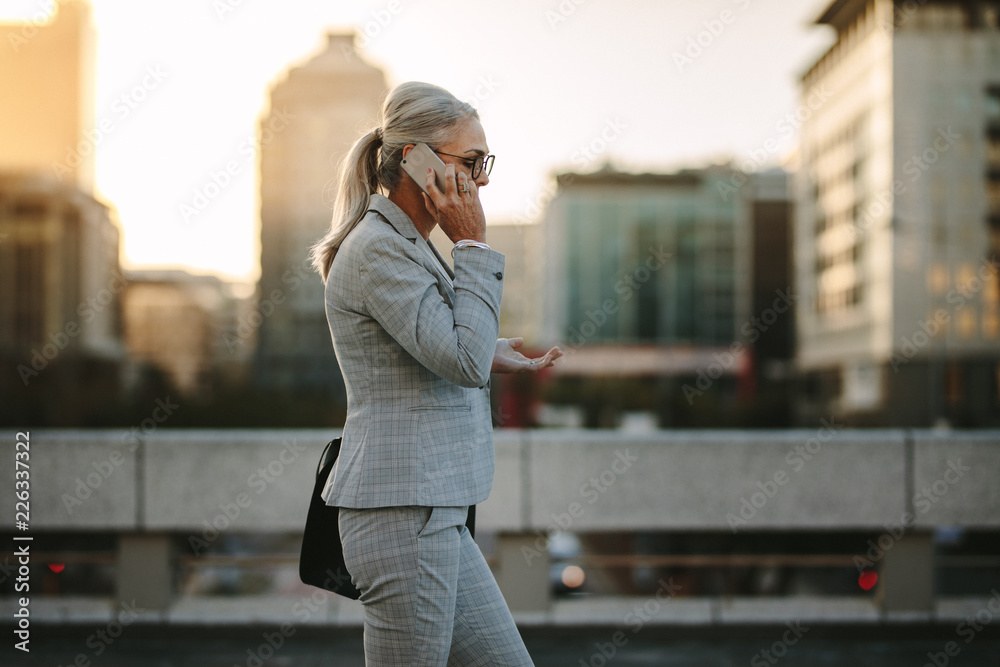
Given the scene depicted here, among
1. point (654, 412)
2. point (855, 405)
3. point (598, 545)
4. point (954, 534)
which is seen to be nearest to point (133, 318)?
point (654, 412)

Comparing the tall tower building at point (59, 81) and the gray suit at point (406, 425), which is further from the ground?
the tall tower building at point (59, 81)

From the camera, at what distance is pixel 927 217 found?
168 feet

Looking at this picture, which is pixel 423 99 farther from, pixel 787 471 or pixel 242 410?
pixel 242 410

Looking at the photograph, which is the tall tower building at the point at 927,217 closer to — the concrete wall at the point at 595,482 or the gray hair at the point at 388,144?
the concrete wall at the point at 595,482

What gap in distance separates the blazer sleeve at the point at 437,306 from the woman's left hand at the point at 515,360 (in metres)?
0.29

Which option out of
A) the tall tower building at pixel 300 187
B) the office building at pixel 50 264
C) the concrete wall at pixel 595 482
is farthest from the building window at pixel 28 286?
the concrete wall at pixel 595 482

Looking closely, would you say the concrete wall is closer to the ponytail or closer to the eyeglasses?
the ponytail

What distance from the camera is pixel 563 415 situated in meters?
51.3

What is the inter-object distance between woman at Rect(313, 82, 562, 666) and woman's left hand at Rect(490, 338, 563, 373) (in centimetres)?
19

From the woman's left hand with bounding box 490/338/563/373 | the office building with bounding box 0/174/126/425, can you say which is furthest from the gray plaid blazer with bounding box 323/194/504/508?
the office building with bounding box 0/174/126/425

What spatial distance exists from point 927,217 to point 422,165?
56.4 m

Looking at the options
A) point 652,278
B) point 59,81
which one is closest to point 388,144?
point 59,81

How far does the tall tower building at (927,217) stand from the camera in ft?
163

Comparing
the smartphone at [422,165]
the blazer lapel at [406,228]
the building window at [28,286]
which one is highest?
the building window at [28,286]
